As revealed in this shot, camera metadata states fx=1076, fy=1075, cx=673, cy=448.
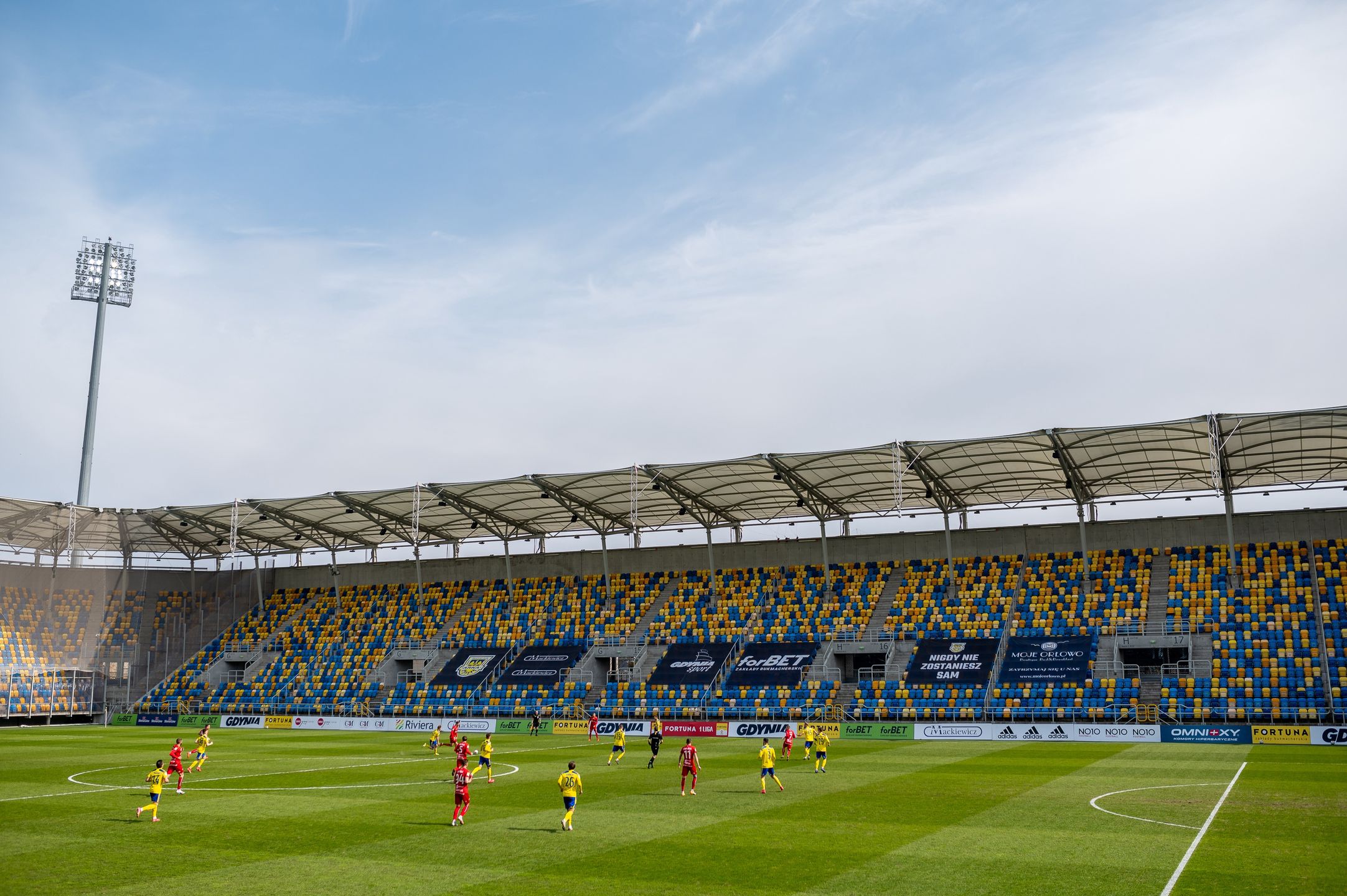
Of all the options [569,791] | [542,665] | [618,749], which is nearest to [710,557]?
[542,665]

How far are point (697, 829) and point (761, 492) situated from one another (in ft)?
137

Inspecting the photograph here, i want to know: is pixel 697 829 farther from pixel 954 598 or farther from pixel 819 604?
pixel 819 604

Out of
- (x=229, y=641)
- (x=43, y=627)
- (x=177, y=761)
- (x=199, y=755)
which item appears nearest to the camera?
(x=177, y=761)

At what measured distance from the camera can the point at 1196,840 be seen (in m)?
20.0

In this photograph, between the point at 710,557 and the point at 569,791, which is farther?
the point at 710,557

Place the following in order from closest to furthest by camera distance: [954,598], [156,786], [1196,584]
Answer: [156,786] → [1196,584] → [954,598]

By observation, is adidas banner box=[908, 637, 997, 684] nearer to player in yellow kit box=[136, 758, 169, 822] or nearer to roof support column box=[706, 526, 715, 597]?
roof support column box=[706, 526, 715, 597]

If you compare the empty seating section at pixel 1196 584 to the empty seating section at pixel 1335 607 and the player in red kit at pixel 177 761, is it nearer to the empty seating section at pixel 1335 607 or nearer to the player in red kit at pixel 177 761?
the empty seating section at pixel 1335 607

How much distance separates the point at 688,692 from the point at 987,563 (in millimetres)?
19898

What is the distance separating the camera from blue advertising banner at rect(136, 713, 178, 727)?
64.6 meters

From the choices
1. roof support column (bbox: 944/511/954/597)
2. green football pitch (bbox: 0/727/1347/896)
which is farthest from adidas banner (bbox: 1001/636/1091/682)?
green football pitch (bbox: 0/727/1347/896)

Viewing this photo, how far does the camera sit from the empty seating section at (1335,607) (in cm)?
4797

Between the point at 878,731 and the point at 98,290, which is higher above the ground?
the point at 98,290

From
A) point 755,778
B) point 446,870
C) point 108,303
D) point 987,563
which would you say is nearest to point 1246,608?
point 987,563
